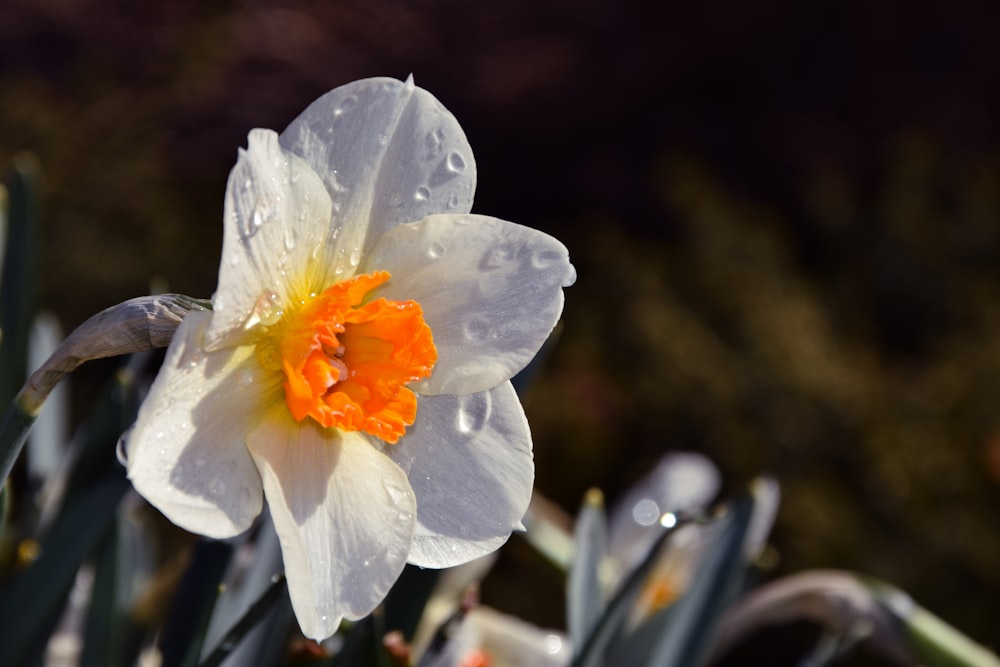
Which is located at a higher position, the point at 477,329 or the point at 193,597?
the point at 477,329

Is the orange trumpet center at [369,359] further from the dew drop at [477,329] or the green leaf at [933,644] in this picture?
the green leaf at [933,644]

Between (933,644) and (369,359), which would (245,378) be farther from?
(933,644)

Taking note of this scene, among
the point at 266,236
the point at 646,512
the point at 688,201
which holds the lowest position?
the point at 688,201

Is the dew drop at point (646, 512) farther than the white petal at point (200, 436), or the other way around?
the dew drop at point (646, 512)

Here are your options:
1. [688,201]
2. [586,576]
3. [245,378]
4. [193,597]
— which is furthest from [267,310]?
[688,201]

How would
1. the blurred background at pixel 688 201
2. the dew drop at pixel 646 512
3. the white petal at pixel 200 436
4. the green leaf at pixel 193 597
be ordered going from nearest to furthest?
1. the white petal at pixel 200 436
2. the green leaf at pixel 193 597
3. the dew drop at pixel 646 512
4. the blurred background at pixel 688 201

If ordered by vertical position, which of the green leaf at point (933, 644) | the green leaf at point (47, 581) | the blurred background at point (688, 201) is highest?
the green leaf at point (47, 581)

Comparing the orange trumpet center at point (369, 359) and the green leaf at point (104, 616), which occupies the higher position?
the orange trumpet center at point (369, 359)

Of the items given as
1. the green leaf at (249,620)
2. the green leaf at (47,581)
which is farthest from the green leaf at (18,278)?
the green leaf at (249,620)

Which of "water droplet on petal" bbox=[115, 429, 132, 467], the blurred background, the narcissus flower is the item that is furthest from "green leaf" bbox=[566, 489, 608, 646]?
the blurred background

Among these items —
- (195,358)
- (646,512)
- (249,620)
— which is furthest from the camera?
(646,512)
